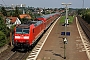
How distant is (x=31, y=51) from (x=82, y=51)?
6.29 metres

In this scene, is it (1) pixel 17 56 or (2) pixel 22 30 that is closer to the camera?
(1) pixel 17 56

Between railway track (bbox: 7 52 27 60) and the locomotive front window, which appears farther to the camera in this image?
the locomotive front window

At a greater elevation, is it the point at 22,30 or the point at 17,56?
the point at 22,30

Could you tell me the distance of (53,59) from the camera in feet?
70.9

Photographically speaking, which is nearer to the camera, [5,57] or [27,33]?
[5,57]

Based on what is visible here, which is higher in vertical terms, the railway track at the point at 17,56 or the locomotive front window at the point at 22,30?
the locomotive front window at the point at 22,30

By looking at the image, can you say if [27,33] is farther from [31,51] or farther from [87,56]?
[87,56]

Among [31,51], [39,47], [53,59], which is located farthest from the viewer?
[39,47]

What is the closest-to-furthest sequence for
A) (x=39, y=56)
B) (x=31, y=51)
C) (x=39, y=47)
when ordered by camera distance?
(x=39, y=56) → (x=31, y=51) → (x=39, y=47)

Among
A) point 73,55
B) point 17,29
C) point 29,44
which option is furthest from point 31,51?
point 73,55

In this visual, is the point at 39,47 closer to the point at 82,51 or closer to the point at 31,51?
the point at 31,51

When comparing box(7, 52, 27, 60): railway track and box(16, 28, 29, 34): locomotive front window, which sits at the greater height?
box(16, 28, 29, 34): locomotive front window

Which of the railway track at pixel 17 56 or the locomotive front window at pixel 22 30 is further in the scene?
the locomotive front window at pixel 22 30

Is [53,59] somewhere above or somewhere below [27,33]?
below
